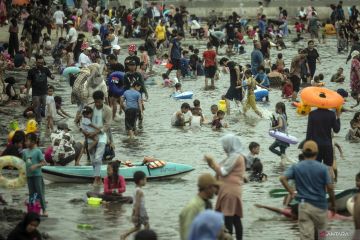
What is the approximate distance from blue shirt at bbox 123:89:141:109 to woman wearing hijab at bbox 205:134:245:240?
32.6ft

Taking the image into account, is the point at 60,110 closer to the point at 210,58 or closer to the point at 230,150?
the point at 210,58

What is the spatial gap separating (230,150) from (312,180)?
1.02m

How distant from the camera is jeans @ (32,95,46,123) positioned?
24.4 m

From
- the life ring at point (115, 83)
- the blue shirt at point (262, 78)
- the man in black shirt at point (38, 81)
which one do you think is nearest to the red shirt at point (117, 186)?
the man in black shirt at point (38, 81)

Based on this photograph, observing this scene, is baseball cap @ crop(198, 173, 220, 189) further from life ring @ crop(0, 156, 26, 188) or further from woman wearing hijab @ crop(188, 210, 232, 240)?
life ring @ crop(0, 156, 26, 188)

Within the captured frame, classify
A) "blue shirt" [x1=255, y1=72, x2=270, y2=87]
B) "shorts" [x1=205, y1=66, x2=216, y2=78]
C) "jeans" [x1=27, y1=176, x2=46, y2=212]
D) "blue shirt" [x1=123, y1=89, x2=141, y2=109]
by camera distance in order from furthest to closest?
1. "shorts" [x1=205, y1=66, x2=216, y2=78]
2. "blue shirt" [x1=255, y1=72, x2=270, y2=87]
3. "blue shirt" [x1=123, y1=89, x2=141, y2=109]
4. "jeans" [x1=27, y1=176, x2=46, y2=212]

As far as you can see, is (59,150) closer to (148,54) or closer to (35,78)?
(35,78)

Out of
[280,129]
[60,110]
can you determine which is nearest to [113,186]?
[280,129]

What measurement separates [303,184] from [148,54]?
24187mm

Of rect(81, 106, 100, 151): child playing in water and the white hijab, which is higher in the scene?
the white hijab

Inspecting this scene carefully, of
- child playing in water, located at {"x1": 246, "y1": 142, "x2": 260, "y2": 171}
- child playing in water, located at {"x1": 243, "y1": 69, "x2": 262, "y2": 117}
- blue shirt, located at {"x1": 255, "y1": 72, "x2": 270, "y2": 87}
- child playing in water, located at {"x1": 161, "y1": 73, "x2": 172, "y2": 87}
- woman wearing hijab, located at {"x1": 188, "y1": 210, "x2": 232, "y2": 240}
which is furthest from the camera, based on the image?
child playing in water, located at {"x1": 161, "y1": 73, "x2": 172, "y2": 87}

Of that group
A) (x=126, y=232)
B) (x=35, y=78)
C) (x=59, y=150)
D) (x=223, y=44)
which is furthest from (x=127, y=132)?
(x=223, y=44)

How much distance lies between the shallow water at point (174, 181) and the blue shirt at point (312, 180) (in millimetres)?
2116

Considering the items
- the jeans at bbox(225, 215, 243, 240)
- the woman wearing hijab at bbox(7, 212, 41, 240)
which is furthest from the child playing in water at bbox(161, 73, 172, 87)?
the woman wearing hijab at bbox(7, 212, 41, 240)
